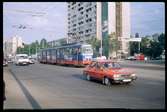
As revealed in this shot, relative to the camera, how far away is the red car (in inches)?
651

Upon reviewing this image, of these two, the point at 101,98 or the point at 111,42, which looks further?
the point at 111,42

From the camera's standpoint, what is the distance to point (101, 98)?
1212cm

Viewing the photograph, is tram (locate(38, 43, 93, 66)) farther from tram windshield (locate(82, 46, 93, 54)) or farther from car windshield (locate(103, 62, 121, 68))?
car windshield (locate(103, 62, 121, 68))

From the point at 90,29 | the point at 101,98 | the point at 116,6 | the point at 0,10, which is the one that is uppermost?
the point at 116,6

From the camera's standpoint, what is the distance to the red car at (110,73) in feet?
54.3

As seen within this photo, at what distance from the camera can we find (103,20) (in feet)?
391

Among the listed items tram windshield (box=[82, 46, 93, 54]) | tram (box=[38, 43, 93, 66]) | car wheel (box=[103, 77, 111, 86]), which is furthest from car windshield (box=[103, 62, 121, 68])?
tram windshield (box=[82, 46, 93, 54])

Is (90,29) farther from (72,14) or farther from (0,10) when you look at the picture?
(0,10)

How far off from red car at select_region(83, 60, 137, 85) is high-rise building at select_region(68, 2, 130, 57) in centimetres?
9436

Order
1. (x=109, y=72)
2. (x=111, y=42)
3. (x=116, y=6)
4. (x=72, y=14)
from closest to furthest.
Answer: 1. (x=109, y=72)
2. (x=111, y=42)
3. (x=116, y=6)
4. (x=72, y=14)

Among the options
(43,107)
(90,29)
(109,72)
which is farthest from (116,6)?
(43,107)

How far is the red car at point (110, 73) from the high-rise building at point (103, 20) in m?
94.4

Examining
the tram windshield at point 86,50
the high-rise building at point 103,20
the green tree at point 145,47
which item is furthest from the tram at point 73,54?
the high-rise building at point 103,20

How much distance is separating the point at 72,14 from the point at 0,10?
136 metres
